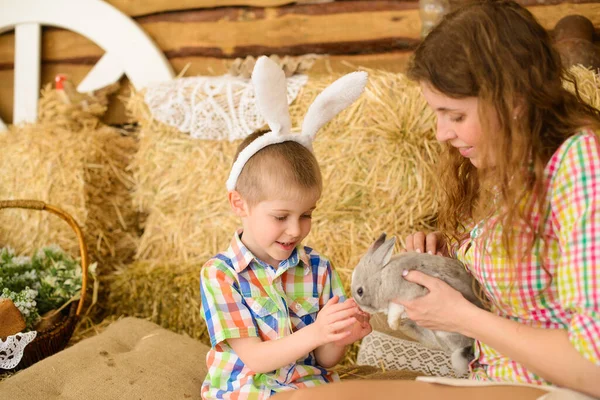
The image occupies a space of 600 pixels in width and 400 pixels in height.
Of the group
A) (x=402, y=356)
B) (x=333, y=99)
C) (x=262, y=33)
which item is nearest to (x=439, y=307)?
(x=333, y=99)

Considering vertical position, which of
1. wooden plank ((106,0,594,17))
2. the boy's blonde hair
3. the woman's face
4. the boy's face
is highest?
wooden plank ((106,0,594,17))

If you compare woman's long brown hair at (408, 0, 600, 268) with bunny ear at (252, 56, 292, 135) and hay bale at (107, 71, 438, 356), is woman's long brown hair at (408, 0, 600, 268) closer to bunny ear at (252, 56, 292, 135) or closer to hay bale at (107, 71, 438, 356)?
bunny ear at (252, 56, 292, 135)

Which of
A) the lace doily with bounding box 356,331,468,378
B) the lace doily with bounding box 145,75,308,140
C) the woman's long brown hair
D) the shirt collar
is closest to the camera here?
the woman's long brown hair

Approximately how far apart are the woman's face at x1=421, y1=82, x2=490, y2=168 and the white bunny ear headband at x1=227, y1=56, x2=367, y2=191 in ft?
1.11

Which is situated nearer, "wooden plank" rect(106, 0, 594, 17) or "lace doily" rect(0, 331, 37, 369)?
"lace doily" rect(0, 331, 37, 369)

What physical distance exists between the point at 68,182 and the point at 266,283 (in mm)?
1724

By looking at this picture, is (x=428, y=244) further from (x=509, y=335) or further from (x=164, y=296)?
(x=164, y=296)

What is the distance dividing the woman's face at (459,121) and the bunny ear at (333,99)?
0.32 m

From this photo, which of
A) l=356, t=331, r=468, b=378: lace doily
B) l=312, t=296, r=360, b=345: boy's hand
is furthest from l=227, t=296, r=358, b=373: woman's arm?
l=356, t=331, r=468, b=378: lace doily

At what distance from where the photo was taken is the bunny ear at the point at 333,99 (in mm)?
1772

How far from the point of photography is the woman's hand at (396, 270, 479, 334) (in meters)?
1.43

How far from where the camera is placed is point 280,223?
1.71 m

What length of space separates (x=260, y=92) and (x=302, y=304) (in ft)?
1.97

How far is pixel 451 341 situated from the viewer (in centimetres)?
159
